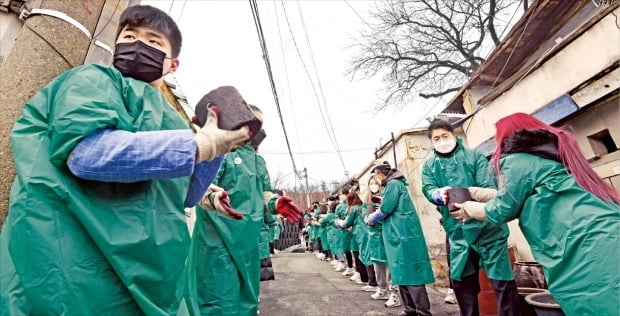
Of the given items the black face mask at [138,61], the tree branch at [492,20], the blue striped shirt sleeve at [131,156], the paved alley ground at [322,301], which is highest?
the tree branch at [492,20]

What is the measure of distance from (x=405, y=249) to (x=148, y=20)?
355cm

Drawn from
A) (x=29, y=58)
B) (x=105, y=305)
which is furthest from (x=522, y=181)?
(x=29, y=58)

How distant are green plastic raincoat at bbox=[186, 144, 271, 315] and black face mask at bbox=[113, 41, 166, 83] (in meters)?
1.23

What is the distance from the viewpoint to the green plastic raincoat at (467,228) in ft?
8.54

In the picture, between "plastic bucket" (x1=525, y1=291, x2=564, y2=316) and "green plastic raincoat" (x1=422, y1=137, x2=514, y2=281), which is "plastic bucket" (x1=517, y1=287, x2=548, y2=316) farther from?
"green plastic raincoat" (x1=422, y1=137, x2=514, y2=281)

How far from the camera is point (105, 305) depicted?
2.76ft

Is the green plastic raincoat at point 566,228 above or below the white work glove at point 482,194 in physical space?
below

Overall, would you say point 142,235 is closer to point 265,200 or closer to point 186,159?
point 186,159

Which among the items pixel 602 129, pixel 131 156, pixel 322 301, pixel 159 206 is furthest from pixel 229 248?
pixel 602 129

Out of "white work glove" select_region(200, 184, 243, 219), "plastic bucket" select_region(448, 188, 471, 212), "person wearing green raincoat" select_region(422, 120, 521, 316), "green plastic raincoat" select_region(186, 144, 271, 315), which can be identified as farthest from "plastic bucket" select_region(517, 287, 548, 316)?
"white work glove" select_region(200, 184, 243, 219)

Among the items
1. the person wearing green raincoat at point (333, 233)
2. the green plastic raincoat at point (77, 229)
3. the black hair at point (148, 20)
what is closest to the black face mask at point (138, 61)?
the black hair at point (148, 20)

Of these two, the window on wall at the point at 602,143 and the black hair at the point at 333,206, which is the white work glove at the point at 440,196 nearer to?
the window on wall at the point at 602,143

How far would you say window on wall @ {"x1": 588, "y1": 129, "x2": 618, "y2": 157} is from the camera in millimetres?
3400

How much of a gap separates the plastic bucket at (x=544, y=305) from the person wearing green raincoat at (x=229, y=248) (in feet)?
6.35
